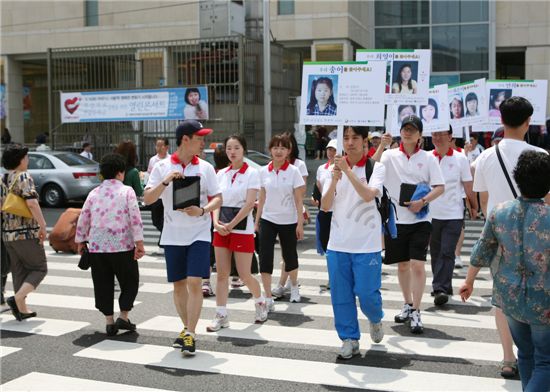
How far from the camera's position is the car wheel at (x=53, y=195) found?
19.2m

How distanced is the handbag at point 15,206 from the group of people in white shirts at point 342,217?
194cm

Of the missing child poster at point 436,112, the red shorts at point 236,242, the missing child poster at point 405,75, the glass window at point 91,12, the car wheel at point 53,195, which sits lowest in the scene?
the car wheel at point 53,195

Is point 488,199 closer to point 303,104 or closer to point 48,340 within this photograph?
point 303,104

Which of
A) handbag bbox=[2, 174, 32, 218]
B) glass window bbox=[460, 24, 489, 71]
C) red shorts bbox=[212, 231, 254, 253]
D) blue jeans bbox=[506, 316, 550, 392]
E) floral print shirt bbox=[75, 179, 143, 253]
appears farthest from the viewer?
glass window bbox=[460, 24, 489, 71]

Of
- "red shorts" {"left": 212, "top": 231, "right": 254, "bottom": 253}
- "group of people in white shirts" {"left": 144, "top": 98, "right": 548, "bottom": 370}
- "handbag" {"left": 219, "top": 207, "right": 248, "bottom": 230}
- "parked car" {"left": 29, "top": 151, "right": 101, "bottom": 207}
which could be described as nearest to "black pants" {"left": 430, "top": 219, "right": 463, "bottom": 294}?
"group of people in white shirts" {"left": 144, "top": 98, "right": 548, "bottom": 370}

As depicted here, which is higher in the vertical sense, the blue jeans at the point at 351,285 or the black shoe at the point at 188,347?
the blue jeans at the point at 351,285

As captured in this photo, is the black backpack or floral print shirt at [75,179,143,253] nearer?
the black backpack

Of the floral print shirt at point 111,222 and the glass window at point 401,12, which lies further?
the glass window at point 401,12

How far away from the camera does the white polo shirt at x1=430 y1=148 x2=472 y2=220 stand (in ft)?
27.2

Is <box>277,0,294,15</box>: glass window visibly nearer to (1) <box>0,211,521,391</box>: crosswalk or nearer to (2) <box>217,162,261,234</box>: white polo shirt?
(1) <box>0,211,521,391</box>: crosswalk

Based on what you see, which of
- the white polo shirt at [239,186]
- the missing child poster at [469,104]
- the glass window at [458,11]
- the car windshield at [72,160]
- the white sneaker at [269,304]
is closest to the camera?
the white polo shirt at [239,186]

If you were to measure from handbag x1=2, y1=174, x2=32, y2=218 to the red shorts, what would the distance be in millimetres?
2064

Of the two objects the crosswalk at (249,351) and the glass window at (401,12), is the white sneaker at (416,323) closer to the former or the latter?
the crosswalk at (249,351)

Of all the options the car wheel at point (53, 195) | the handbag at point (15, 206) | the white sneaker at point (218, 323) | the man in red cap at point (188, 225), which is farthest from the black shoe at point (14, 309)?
the car wheel at point (53, 195)
